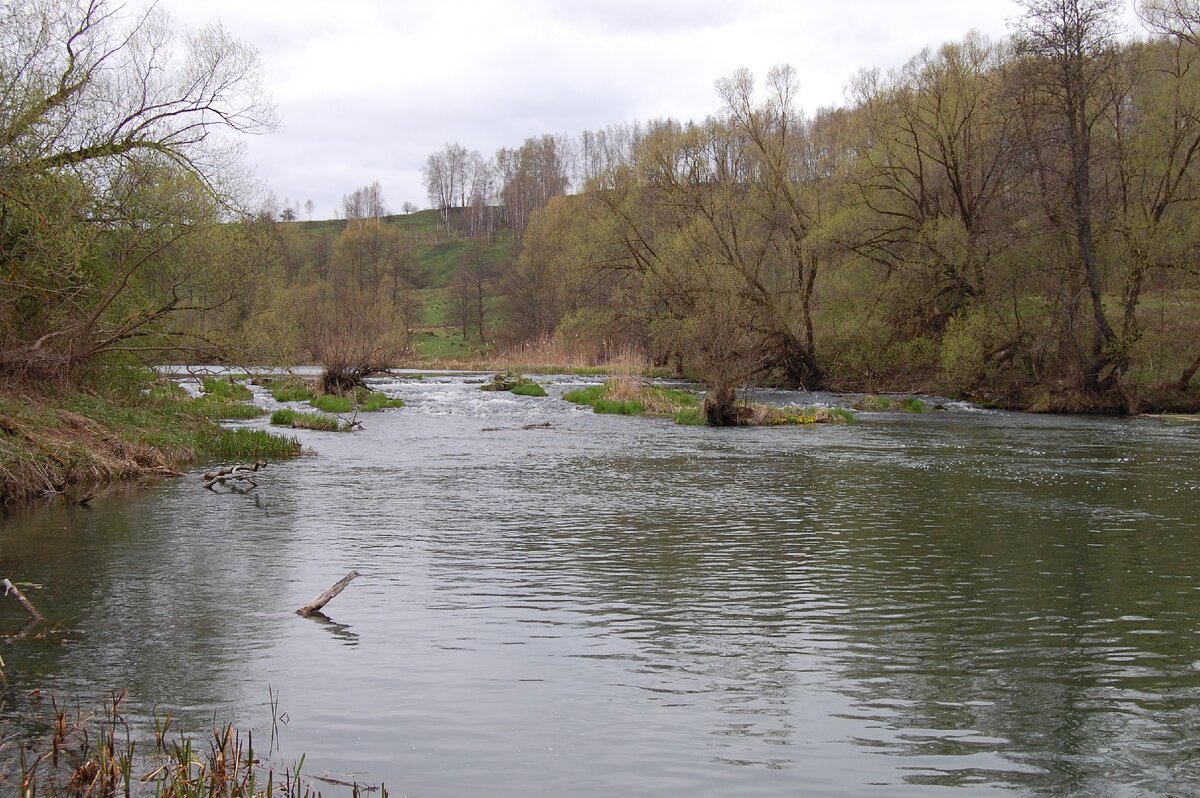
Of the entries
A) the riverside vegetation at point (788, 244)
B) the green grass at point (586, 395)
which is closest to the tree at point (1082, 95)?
the riverside vegetation at point (788, 244)

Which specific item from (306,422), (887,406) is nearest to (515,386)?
(306,422)

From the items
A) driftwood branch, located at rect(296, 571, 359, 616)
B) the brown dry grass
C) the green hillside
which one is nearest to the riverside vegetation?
the brown dry grass

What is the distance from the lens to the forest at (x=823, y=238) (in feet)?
70.5

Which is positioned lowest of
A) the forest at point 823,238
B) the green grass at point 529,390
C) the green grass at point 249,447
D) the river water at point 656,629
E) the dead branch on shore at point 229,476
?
the river water at point 656,629

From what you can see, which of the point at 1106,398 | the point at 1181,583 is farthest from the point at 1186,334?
the point at 1181,583

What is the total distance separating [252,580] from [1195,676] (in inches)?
378

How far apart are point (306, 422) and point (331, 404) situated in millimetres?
6198

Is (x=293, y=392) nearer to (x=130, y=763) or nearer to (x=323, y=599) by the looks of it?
(x=323, y=599)

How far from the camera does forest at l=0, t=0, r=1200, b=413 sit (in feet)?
70.5

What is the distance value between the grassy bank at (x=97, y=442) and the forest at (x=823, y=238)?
1.24m

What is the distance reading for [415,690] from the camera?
7.79 meters

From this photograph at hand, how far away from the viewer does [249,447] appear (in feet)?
77.0

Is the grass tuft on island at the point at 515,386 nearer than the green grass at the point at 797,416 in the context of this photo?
No

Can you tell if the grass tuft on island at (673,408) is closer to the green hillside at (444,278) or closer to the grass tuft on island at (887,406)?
the grass tuft on island at (887,406)
